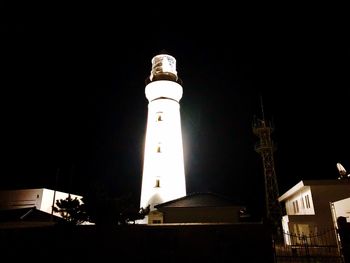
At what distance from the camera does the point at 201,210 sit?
15.6 m

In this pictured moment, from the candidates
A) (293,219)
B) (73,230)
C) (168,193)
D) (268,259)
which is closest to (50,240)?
(73,230)

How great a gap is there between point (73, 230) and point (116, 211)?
1767 millimetres

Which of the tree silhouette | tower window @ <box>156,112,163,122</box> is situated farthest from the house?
tower window @ <box>156,112,163,122</box>

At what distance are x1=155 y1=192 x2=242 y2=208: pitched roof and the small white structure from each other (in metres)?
16.9

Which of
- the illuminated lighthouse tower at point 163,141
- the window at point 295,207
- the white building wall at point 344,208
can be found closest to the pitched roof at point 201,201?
the illuminated lighthouse tower at point 163,141

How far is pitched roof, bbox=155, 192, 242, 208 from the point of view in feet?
51.3

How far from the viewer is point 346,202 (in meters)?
14.4

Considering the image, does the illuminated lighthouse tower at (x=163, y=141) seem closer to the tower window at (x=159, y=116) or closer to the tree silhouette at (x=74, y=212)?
the tower window at (x=159, y=116)

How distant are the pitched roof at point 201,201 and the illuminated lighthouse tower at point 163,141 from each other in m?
2.29

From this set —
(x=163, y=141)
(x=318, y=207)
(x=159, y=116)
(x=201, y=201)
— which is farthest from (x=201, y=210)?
(x=318, y=207)

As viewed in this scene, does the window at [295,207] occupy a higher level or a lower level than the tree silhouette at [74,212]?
higher

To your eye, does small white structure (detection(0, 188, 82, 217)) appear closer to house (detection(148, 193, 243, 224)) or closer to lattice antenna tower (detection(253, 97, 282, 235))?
house (detection(148, 193, 243, 224))

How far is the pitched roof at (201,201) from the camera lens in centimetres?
1564

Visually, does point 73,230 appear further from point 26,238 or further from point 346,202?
point 346,202
